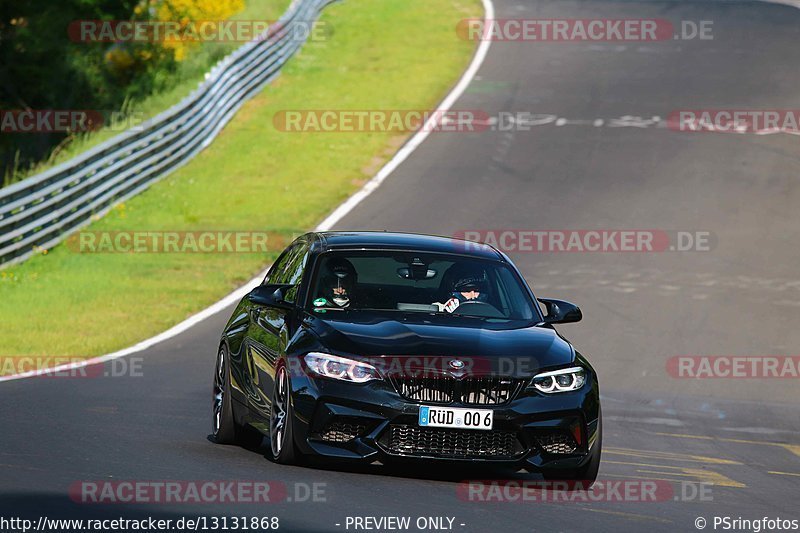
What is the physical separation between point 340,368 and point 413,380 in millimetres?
439

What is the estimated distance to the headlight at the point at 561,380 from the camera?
898 centimetres

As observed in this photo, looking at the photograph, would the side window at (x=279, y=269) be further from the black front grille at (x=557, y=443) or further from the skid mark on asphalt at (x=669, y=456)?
the black front grille at (x=557, y=443)

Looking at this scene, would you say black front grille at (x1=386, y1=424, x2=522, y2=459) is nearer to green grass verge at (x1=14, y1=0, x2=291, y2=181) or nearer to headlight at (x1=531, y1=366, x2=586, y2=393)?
headlight at (x1=531, y1=366, x2=586, y2=393)

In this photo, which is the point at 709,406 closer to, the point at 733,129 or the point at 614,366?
the point at 614,366

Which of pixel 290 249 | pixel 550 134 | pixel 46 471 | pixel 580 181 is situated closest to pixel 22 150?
pixel 550 134

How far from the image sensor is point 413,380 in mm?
8797

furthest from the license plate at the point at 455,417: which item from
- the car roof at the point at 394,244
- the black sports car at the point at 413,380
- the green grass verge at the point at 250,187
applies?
the green grass verge at the point at 250,187

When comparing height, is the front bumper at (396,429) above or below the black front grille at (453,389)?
below

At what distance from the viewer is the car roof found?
409 inches

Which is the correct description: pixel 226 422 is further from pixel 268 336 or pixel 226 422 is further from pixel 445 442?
pixel 445 442

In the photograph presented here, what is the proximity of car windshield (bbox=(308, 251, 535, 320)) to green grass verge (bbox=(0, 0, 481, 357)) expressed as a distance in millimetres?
6401

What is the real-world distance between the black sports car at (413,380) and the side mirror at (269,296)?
1 cm

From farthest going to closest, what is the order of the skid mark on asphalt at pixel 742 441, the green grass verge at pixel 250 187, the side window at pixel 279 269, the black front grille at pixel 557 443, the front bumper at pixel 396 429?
1. the green grass verge at pixel 250 187
2. the skid mark on asphalt at pixel 742 441
3. the side window at pixel 279 269
4. the black front grille at pixel 557 443
5. the front bumper at pixel 396 429

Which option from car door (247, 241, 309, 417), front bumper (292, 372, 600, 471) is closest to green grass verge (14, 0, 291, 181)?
car door (247, 241, 309, 417)
